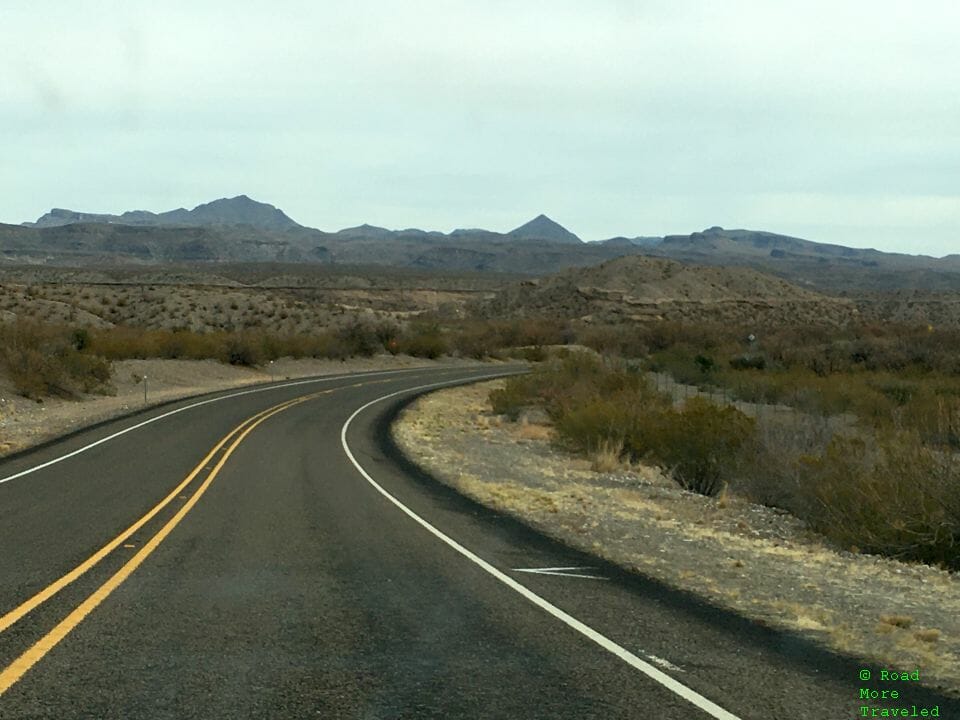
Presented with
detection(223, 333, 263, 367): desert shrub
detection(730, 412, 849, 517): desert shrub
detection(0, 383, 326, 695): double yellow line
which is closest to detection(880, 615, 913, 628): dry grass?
detection(730, 412, 849, 517): desert shrub

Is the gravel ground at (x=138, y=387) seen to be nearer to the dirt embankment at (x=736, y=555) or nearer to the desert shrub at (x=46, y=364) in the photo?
the desert shrub at (x=46, y=364)

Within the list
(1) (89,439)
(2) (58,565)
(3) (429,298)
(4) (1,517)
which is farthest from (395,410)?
(3) (429,298)

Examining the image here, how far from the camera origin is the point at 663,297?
115 m

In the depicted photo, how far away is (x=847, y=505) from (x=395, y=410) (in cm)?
2153

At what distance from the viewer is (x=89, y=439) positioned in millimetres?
23484

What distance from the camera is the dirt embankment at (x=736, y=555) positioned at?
25.8ft

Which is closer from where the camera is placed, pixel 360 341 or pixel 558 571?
pixel 558 571

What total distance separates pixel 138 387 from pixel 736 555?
3550 centimetres

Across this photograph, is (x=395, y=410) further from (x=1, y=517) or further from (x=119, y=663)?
(x=119, y=663)

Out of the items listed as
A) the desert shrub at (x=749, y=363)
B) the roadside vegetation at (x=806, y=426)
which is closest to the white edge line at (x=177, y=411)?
the roadside vegetation at (x=806, y=426)

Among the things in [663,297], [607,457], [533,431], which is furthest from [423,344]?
[663,297]

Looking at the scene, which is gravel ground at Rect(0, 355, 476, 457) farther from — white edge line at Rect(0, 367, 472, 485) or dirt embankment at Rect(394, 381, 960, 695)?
dirt embankment at Rect(394, 381, 960, 695)

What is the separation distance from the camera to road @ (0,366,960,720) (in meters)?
5.76

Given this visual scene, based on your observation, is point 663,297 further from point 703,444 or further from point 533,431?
point 703,444
